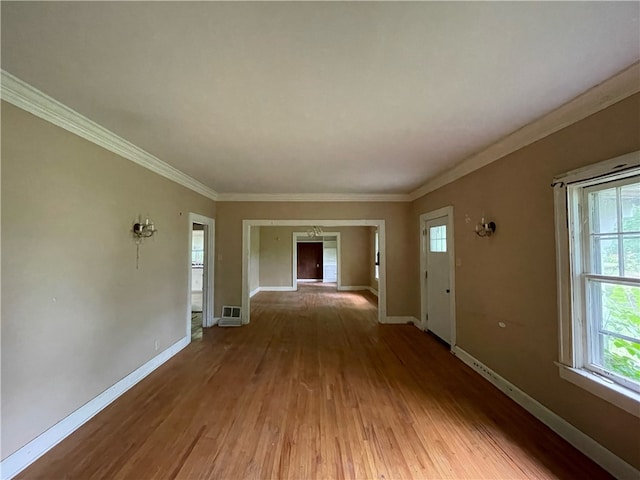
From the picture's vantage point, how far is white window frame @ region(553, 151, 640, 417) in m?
1.96

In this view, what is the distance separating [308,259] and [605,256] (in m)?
11.8

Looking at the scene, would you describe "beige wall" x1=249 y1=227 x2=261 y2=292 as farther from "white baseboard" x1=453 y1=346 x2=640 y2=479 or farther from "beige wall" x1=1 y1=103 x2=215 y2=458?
"white baseboard" x1=453 y1=346 x2=640 y2=479

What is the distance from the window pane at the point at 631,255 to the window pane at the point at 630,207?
0.20ft

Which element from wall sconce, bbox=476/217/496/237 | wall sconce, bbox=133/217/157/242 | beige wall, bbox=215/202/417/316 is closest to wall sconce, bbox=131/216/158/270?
wall sconce, bbox=133/217/157/242

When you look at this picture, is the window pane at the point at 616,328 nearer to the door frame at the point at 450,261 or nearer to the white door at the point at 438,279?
the door frame at the point at 450,261

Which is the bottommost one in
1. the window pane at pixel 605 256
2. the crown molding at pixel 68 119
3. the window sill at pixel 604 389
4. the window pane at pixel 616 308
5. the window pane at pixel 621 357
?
the window sill at pixel 604 389

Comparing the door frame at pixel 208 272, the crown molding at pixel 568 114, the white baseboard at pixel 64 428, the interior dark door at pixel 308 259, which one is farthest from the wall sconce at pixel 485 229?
the interior dark door at pixel 308 259

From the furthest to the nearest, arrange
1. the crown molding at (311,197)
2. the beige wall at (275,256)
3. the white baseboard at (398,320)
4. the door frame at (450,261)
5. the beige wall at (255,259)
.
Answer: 1. the beige wall at (275,256)
2. the beige wall at (255,259)
3. the white baseboard at (398,320)
4. the crown molding at (311,197)
5. the door frame at (450,261)

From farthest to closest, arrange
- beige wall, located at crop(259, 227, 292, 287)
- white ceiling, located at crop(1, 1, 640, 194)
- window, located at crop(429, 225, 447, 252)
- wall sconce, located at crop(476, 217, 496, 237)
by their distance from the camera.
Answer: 1. beige wall, located at crop(259, 227, 292, 287)
2. window, located at crop(429, 225, 447, 252)
3. wall sconce, located at crop(476, 217, 496, 237)
4. white ceiling, located at crop(1, 1, 640, 194)

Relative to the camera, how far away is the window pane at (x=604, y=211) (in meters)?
1.91

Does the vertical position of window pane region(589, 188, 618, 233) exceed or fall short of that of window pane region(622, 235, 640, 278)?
it exceeds it

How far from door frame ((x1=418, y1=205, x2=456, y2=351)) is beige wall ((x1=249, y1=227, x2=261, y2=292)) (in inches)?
221

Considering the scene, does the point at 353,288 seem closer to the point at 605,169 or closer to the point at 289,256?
the point at 289,256

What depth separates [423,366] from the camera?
3510mm
